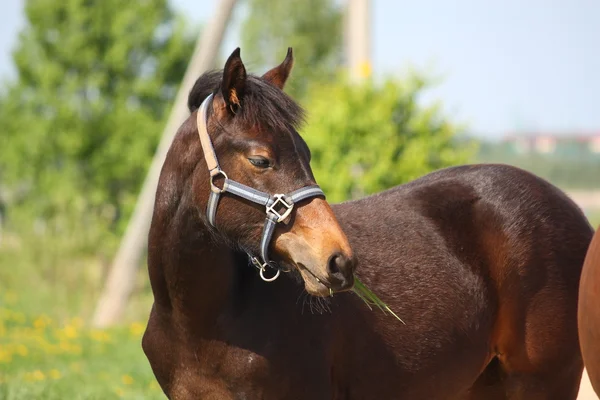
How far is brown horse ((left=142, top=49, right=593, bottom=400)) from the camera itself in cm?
343

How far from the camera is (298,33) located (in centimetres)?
3250

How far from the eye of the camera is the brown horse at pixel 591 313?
3.19m

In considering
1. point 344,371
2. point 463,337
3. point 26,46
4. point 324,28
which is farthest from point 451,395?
point 324,28

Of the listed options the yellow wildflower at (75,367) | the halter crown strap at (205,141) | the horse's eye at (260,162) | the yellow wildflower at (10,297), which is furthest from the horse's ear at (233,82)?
the yellow wildflower at (10,297)

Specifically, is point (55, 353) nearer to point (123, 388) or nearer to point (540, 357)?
point (123, 388)

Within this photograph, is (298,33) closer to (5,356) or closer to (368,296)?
(5,356)

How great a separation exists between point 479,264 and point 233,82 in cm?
162

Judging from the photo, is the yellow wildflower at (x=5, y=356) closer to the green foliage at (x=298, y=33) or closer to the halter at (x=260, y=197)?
the halter at (x=260, y=197)

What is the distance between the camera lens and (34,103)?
1912cm

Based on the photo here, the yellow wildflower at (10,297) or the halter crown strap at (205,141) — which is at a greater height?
the halter crown strap at (205,141)

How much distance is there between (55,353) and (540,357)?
6176 millimetres

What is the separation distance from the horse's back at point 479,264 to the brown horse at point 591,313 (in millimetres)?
895

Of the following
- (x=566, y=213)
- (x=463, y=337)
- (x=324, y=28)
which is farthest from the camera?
(x=324, y=28)

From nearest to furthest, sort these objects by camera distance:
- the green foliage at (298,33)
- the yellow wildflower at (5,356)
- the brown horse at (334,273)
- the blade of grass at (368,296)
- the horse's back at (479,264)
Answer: the brown horse at (334,273), the blade of grass at (368,296), the horse's back at (479,264), the yellow wildflower at (5,356), the green foliage at (298,33)
